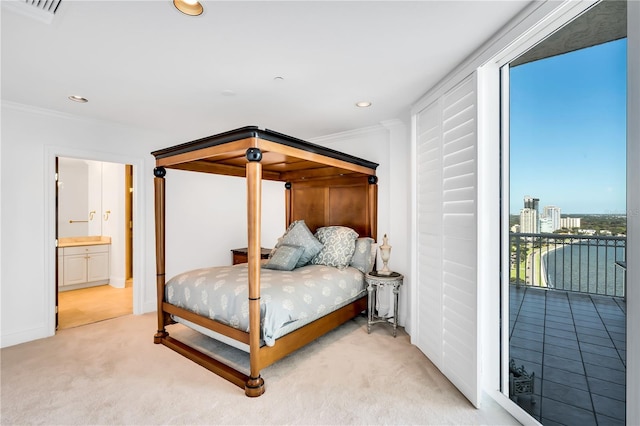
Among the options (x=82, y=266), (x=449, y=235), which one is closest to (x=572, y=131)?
(x=449, y=235)

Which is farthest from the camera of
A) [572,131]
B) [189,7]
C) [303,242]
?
[303,242]

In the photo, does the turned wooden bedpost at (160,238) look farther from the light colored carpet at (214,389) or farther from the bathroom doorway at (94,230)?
the bathroom doorway at (94,230)

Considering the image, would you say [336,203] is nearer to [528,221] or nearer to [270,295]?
[270,295]

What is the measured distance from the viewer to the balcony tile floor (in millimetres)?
1755

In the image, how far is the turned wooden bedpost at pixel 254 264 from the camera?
2268 millimetres

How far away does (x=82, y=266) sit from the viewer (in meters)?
5.30

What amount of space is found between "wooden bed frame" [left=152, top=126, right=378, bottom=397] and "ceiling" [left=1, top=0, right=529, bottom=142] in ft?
1.68

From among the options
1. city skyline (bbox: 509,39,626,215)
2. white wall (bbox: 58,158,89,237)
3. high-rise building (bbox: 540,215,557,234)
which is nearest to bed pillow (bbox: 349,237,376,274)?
city skyline (bbox: 509,39,626,215)

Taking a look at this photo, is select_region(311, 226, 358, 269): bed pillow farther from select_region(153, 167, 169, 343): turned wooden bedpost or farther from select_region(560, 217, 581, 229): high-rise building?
select_region(560, 217, 581, 229): high-rise building

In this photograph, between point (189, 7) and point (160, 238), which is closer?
point (189, 7)

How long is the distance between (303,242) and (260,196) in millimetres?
1484

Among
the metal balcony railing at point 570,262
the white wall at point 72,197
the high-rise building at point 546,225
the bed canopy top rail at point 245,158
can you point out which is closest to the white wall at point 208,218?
the bed canopy top rail at point 245,158

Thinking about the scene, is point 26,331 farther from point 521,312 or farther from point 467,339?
point 521,312

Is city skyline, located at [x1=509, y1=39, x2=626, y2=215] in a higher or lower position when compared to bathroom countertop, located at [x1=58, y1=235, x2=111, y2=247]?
higher
